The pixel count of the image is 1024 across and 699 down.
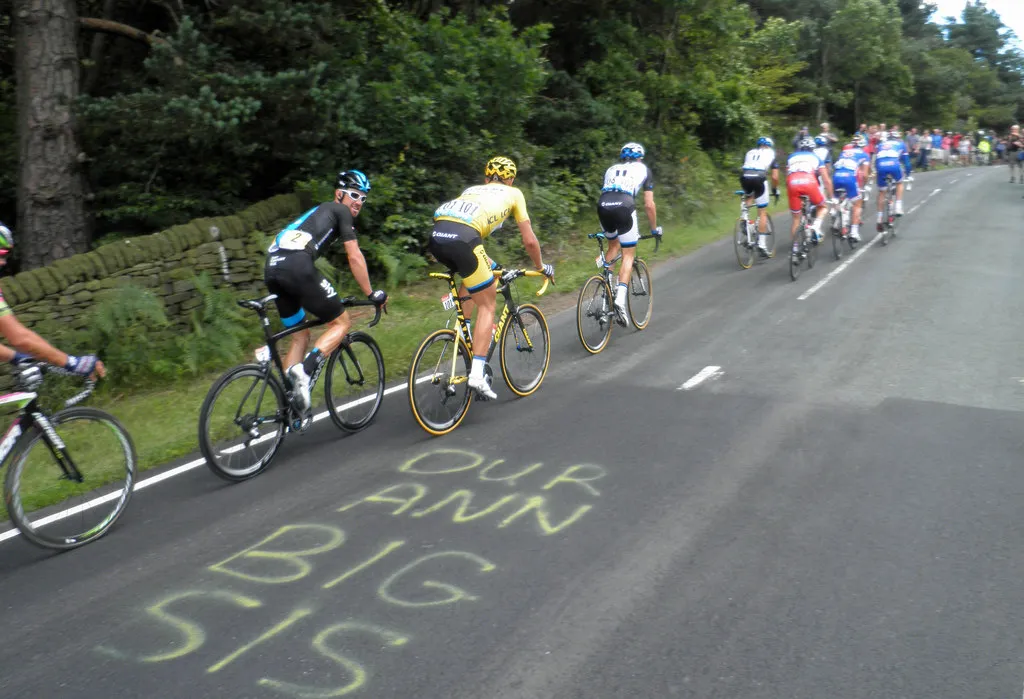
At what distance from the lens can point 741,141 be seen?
87.6 ft

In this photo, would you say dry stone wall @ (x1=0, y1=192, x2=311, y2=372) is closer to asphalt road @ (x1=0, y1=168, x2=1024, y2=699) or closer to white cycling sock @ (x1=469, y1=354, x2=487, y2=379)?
asphalt road @ (x1=0, y1=168, x2=1024, y2=699)

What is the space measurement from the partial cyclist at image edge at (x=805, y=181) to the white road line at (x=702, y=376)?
624cm

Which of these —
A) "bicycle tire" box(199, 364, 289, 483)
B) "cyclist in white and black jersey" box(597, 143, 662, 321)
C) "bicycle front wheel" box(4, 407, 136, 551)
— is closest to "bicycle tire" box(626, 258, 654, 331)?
"cyclist in white and black jersey" box(597, 143, 662, 321)

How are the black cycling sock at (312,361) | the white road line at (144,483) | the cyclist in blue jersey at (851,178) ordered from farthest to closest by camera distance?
the cyclist in blue jersey at (851,178), the black cycling sock at (312,361), the white road line at (144,483)

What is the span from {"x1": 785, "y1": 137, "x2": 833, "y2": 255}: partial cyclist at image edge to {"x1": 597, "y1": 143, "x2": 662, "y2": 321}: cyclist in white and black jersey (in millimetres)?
4996

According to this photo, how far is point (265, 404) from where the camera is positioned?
6.71 m

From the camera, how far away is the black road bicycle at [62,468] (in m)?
5.48

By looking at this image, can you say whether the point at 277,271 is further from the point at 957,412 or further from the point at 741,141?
the point at 741,141

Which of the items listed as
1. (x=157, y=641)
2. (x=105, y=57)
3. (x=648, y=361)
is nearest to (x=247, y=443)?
(x=157, y=641)

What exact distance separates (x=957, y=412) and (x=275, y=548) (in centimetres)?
566

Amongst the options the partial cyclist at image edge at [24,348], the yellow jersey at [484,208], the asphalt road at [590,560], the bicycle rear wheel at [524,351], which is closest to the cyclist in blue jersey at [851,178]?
the asphalt road at [590,560]

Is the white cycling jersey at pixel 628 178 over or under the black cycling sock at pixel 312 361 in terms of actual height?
over

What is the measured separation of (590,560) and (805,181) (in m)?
11.6

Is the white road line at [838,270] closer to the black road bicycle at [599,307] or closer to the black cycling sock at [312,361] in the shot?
the black road bicycle at [599,307]
